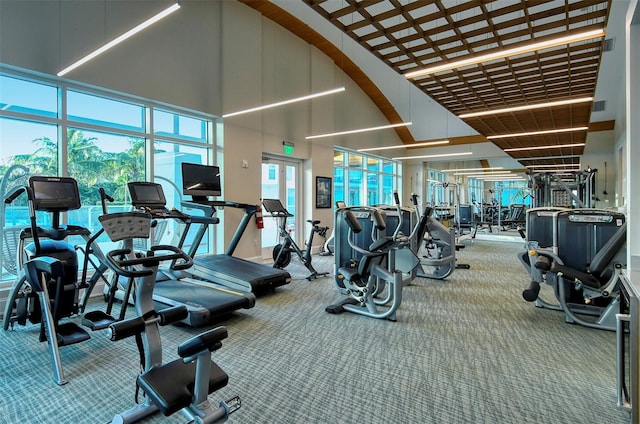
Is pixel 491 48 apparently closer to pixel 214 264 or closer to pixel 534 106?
pixel 534 106

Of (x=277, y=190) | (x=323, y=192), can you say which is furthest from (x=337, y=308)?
(x=323, y=192)

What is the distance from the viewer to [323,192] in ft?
29.3

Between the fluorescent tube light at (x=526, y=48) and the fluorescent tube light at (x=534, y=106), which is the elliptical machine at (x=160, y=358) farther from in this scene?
the fluorescent tube light at (x=534, y=106)

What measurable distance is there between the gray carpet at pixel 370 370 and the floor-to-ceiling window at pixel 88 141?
1933 millimetres

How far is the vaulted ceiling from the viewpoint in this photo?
164 inches

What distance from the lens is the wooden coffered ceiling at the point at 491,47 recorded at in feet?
13.7

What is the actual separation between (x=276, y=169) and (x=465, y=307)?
5198mm

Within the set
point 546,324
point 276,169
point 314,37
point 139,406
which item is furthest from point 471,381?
point 314,37

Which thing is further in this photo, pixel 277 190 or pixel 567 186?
A: pixel 567 186

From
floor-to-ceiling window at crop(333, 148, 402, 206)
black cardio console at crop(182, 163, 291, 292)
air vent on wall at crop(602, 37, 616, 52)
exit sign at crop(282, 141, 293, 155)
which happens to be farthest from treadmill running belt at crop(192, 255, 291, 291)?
air vent on wall at crop(602, 37, 616, 52)

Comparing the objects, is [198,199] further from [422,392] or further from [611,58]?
[611,58]

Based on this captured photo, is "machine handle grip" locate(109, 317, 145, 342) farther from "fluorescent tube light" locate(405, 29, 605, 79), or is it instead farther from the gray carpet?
"fluorescent tube light" locate(405, 29, 605, 79)

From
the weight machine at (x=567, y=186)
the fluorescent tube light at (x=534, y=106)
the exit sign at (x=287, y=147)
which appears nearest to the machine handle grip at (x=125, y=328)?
the exit sign at (x=287, y=147)

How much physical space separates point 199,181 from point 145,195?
901 millimetres
